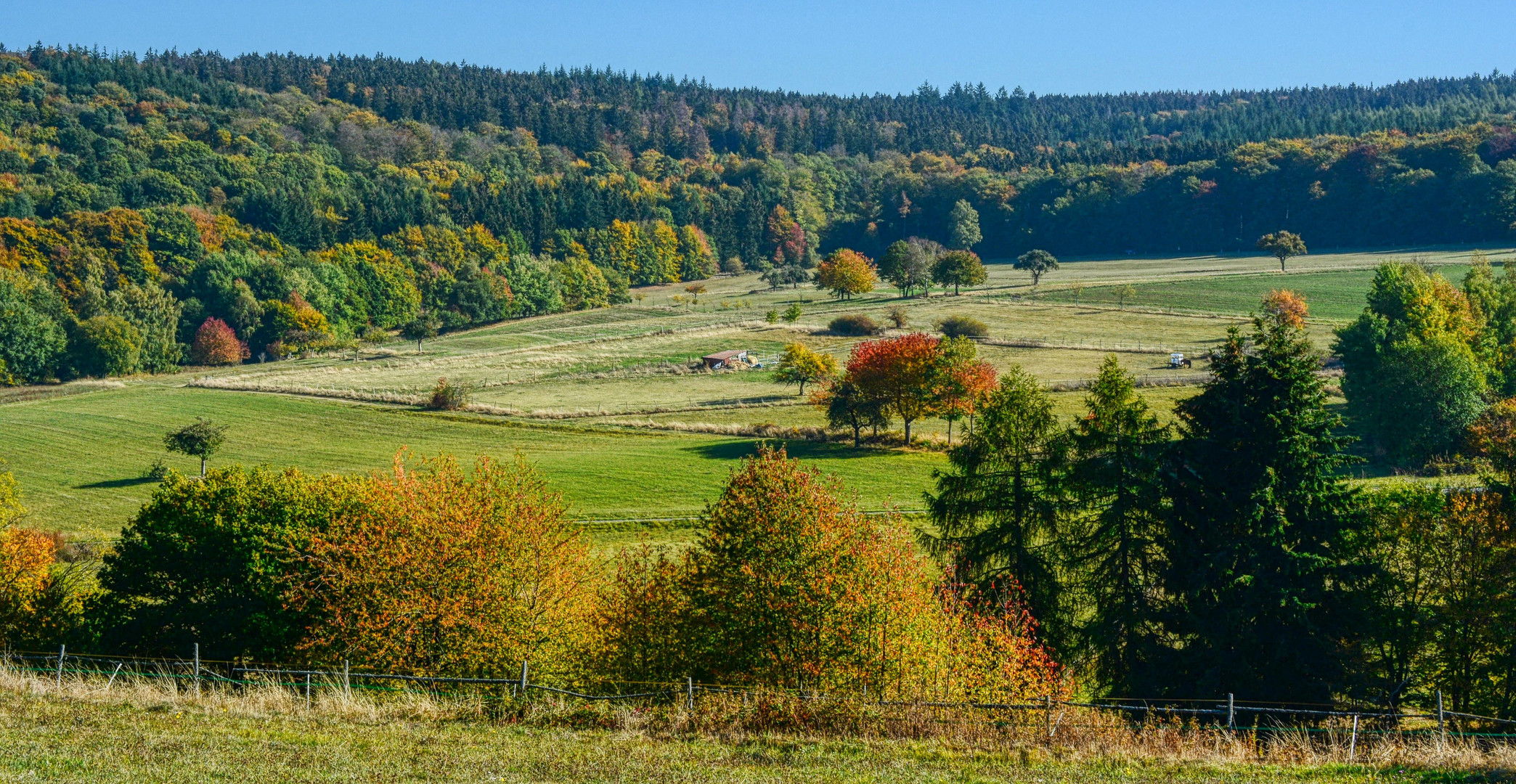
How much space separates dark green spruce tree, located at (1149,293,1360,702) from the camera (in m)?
31.1

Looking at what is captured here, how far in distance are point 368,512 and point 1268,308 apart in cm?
9852

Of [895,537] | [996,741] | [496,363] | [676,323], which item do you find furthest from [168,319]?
[996,741]

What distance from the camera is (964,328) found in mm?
113000

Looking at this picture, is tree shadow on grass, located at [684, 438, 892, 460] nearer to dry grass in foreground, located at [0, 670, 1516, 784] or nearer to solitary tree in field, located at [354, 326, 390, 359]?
dry grass in foreground, located at [0, 670, 1516, 784]

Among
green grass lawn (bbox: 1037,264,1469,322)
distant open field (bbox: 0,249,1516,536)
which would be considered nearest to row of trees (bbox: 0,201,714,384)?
distant open field (bbox: 0,249,1516,536)

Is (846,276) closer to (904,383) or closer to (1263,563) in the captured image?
(904,383)

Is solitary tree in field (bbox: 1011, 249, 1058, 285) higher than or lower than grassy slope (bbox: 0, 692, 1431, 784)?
higher

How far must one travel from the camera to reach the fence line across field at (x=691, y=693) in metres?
22.4

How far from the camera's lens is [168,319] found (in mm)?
128875

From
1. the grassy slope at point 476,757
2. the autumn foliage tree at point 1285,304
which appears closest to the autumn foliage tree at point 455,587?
the grassy slope at point 476,757

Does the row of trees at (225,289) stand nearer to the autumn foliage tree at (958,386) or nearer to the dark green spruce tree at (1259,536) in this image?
the autumn foliage tree at (958,386)

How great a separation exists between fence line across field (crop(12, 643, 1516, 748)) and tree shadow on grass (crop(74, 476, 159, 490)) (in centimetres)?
3185

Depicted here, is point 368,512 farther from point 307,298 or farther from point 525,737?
point 307,298

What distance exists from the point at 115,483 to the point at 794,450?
38.3 m
